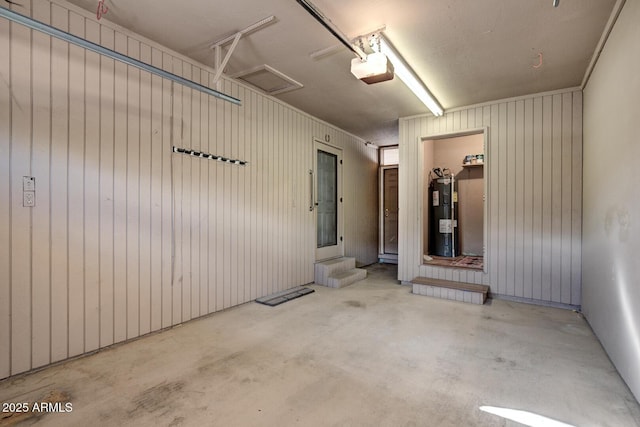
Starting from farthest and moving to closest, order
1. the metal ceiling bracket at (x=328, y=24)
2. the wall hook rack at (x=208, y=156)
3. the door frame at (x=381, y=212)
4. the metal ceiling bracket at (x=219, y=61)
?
the door frame at (x=381, y=212), the wall hook rack at (x=208, y=156), the metal ceiling bracket at (x=219, y=61), the metal ceiling bracket at (x=328, y=24)

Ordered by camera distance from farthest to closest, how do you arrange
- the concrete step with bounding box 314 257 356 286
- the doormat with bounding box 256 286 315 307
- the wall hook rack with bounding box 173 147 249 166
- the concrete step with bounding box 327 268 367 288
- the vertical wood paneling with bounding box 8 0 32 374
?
1. the concrete step with bounding box 314 257 356 286
2. the concrete step with bounding box 327 268 367 288
3. the doormat with bounding box 256 286 315 307
4. the wall hook rack with bounding box 173 147 249 166
5. the vertical wood paneling with bounding box 8 0 32 374

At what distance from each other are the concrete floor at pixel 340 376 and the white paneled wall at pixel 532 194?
0.81m

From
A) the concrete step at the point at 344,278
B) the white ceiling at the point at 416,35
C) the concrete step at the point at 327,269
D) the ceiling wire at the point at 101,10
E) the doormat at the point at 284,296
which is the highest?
the white ceiling at the point at 416,35

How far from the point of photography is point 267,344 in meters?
2.92

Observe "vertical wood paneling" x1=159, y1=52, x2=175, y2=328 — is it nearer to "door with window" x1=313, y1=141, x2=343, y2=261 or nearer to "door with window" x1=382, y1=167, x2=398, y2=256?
"door with window" x1=313, y1=141, x2=343, y2=261

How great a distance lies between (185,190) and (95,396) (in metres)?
2.03

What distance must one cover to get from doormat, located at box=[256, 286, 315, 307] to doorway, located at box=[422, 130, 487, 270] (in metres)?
3.10

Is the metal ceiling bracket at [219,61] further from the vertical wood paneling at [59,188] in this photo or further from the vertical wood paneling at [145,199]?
the vertical wood paneling at [59,188]

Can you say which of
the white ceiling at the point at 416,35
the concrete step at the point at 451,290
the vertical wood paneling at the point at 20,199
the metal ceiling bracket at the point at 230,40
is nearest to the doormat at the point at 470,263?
the concrete step at the point at 451,290

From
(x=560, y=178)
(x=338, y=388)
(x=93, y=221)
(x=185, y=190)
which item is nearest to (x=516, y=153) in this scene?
(x=560, y=178)

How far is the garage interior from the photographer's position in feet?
7.11

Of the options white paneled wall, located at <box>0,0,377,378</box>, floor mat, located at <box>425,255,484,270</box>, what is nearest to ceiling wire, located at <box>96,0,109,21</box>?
white paneled wall, located at <box>0,0,377,378</box>

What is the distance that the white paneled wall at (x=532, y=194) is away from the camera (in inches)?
163

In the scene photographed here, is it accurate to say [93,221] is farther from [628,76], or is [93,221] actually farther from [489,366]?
[628,76]
